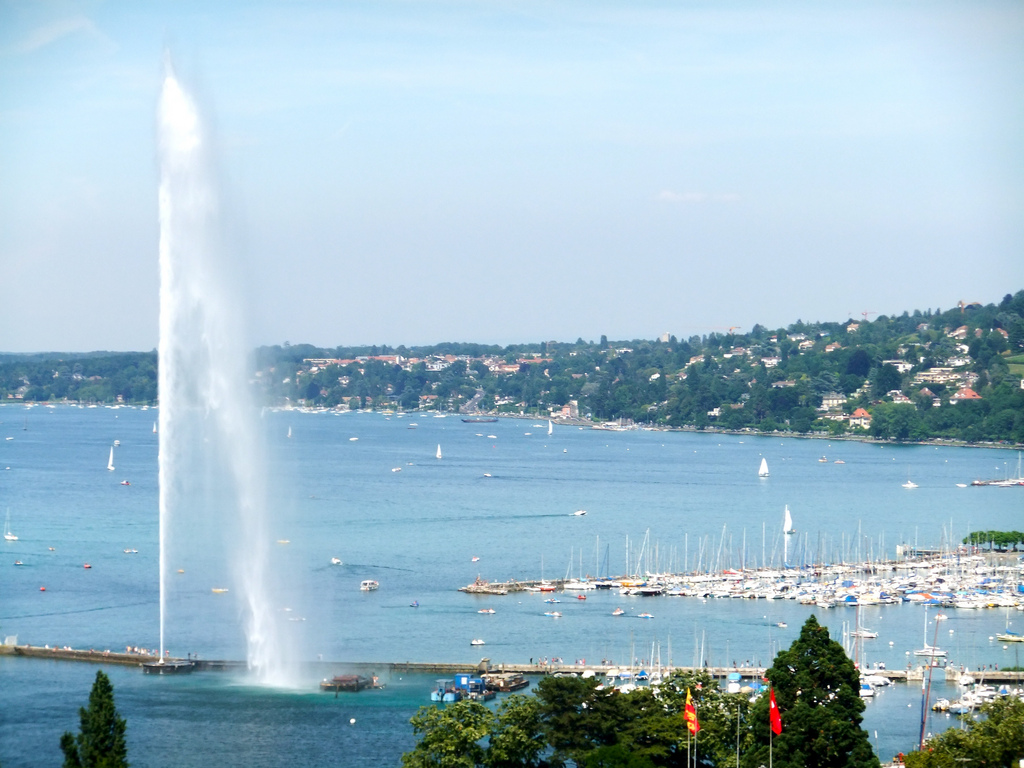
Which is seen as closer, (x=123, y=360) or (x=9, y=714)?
(x=9, y=714)

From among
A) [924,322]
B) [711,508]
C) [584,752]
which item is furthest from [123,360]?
[584,752]

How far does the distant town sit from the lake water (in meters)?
27.2

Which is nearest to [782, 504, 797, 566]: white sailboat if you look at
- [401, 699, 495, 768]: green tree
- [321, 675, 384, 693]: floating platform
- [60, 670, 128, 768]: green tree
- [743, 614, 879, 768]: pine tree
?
[321, 675, 384, 693]: floating platform

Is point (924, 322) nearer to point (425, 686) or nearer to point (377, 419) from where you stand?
point (377, 419)

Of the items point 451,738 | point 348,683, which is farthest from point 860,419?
point 451,738

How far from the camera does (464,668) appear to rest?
31.2 meters

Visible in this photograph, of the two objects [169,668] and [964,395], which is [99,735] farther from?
[964,395]

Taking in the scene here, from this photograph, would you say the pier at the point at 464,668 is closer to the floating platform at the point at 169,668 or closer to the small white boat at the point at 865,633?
the floating platform at the point at 169,668

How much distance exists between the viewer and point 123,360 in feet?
571

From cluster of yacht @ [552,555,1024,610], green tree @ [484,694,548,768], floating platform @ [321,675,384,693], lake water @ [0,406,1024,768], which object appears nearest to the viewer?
green tree @ [484,694,548,768]

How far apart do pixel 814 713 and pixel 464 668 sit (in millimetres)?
14106

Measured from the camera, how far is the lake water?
26.4 m

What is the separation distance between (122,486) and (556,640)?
41.2 meters

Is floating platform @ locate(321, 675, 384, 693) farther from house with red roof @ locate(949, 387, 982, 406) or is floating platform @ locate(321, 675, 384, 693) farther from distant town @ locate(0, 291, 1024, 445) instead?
house with red roof @ locate(949, 387, 982, 406)
